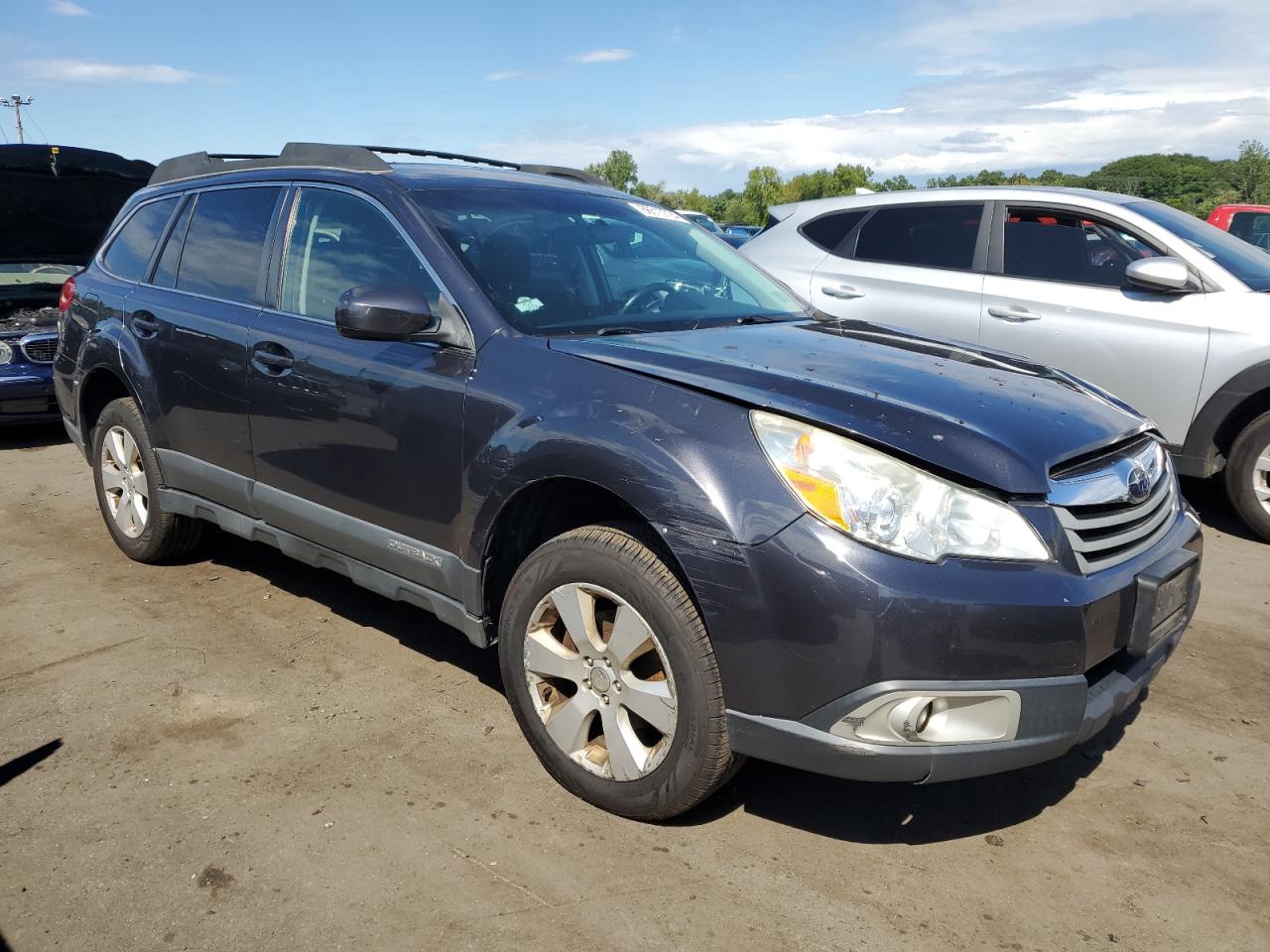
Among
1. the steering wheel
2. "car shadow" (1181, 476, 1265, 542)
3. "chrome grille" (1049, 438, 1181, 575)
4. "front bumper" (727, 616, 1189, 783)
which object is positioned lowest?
"car shadow" (1181, 476, 1265, 542)

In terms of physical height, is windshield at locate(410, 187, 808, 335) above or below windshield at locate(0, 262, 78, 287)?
above

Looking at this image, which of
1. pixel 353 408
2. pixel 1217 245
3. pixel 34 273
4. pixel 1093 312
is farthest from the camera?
pixel 34 273

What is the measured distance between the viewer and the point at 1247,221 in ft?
37.7

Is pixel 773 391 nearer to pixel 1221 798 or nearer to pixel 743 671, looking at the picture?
pixel 743 671

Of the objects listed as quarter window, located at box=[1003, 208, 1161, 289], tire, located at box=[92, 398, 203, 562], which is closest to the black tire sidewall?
tire, located at box=[92, 398, 203, 562]

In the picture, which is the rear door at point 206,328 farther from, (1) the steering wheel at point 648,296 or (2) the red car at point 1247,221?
(2) the red car at point 1247,221

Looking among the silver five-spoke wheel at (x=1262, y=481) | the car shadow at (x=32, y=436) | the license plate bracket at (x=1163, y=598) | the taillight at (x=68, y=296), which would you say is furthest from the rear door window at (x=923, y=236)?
the car shadow at (x=32, y=436)

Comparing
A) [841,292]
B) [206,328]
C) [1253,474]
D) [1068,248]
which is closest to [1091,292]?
[1068,248]

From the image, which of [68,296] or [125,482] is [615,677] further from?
[68,296]

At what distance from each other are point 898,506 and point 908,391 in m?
0.47

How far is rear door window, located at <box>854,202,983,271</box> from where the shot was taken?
644 centimetres

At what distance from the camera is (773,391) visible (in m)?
2.68

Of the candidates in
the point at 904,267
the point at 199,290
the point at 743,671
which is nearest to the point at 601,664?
the point at 743,671

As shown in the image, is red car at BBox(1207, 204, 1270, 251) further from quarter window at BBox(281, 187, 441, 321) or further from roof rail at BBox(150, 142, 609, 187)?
quarter window at BBox(281, 187, 441, 321)
